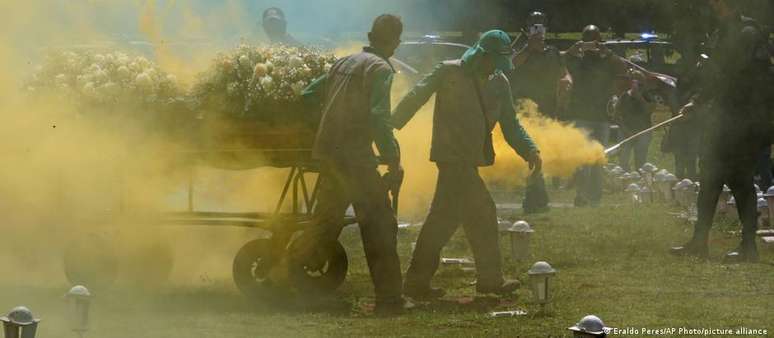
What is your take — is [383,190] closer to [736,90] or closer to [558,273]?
[558,273]

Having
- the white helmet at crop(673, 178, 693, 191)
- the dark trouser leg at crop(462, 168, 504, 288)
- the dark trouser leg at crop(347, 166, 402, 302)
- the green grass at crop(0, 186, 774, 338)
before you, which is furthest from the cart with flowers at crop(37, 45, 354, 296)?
the white helmet at crop(673, 178, 693, 191)

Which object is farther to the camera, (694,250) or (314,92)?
(694,250)

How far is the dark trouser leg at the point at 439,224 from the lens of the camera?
11.5m

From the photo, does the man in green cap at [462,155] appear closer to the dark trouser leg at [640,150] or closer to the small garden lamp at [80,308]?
the small garden lamp at [80,308]

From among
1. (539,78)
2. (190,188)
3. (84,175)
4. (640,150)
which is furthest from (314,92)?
(640,150)

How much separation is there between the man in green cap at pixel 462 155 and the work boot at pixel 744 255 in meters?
2.63

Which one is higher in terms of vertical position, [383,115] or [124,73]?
[124,73]

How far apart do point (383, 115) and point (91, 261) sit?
8.73ft

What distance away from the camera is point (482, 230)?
11.6m

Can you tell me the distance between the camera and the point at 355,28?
2306cm

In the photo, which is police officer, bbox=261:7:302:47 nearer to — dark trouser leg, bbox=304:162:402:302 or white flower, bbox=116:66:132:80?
white flower, bbox=116:66:132:80

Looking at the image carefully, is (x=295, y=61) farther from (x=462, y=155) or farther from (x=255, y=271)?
(x=255, y=271)

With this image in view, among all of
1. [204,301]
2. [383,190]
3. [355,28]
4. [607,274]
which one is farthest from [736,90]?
[355,28]

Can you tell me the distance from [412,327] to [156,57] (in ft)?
13.8
